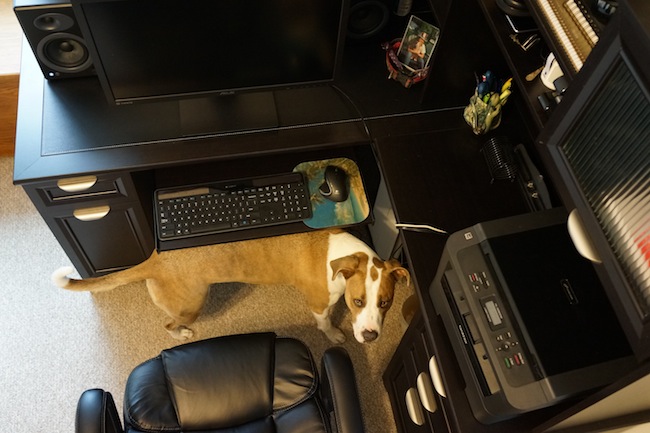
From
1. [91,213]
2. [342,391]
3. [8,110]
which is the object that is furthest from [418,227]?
[8,110]

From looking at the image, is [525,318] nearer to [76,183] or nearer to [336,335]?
[336,335]

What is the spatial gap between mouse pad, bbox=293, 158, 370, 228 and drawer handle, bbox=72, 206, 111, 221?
631 mm

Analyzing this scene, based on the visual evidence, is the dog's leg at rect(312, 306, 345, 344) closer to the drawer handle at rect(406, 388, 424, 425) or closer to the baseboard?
the drawer handle at rect(406, 388, 424, 425)

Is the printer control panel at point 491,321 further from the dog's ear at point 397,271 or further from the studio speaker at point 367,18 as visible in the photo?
the studio speaker at point 367,18

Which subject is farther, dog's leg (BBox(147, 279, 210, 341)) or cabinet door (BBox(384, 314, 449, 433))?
dog's leg (BBox(147, 279, 210, 341))

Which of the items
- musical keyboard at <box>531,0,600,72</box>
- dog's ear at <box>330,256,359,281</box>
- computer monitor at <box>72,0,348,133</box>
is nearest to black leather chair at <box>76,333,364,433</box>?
dog's ear at <box>330,256,359,281</box>

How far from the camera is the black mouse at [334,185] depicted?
5.42 ft

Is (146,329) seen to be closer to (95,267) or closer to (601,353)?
(95,267)

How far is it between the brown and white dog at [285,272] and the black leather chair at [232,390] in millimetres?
257

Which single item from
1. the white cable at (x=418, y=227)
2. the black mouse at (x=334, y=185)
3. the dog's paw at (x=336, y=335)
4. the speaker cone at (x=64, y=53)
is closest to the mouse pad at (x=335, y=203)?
the black mouse at (x=334, y=185)

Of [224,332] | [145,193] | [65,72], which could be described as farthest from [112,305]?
[65,72]

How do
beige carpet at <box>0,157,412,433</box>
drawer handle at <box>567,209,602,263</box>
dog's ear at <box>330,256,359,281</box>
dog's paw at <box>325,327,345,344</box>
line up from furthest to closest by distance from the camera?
dog's paw at <box>325,327,345,344</box>
beige carpet at <box>0,157,412,433</box>
dog's ear at <box>330,256,359,281</box>
drawer handle at <box>567,209,602,263</box>

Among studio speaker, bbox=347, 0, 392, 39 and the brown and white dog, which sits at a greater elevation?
studio speaker, bbox=347, 0, 392, 39

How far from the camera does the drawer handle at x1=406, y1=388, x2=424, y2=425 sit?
1619mm
